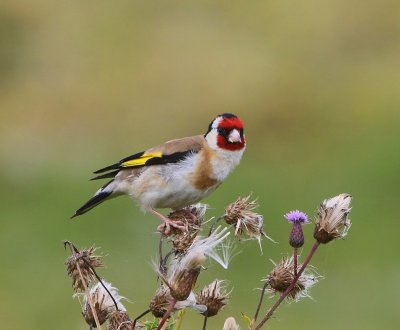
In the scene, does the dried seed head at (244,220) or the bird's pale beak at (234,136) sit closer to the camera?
the dried seed head at (244,220)

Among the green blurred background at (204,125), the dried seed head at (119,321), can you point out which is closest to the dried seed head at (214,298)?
the dried seed head at (119,321)

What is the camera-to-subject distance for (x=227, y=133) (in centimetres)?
396

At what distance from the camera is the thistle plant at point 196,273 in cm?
286

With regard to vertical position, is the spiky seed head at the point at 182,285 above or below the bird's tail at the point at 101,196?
below

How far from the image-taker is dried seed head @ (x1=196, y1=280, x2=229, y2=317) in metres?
3.13

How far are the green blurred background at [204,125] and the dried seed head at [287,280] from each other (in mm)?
3866

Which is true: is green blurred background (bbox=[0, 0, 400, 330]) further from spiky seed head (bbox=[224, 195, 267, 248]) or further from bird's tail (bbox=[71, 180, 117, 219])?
spiky seed head (bbox=[224, 195, 267, 248])

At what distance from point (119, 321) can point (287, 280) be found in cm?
45

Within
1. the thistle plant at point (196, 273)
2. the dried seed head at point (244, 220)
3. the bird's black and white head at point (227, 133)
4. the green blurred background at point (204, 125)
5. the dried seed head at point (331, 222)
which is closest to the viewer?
the thistle plant at point (196, 273)

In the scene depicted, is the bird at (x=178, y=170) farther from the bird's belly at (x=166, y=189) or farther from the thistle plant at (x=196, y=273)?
the thistle plant at (x=196, y=273)

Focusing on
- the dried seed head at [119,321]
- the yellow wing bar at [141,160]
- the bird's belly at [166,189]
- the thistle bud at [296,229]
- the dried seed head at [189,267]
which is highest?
the yellow wing bar at [141,160]

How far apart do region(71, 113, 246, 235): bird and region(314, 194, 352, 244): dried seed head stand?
837 mm
